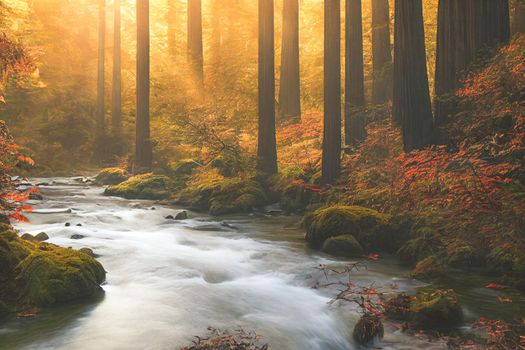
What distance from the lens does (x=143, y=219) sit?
14.6 metres

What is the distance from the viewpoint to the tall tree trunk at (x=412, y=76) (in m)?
12.6

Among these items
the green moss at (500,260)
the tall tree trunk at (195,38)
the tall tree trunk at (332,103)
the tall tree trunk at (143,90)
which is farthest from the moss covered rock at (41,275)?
the tall tree trunk at (195,38)

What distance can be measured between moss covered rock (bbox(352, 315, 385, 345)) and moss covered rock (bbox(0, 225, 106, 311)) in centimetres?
361

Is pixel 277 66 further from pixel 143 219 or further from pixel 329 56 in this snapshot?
pixel 143 219

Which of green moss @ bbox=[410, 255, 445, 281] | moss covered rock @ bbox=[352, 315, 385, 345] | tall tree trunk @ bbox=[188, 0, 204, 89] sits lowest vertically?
moss covered rock @ bbox=[352, 315, 385, 345]

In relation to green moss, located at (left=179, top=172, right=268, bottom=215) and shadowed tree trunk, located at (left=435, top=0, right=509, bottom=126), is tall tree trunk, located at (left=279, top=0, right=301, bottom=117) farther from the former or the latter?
shadowed tree trunk, located at (left=435, top=0, right=509, bottom=126)

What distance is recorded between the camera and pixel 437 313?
6.43 metres

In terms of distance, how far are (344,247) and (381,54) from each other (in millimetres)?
11865

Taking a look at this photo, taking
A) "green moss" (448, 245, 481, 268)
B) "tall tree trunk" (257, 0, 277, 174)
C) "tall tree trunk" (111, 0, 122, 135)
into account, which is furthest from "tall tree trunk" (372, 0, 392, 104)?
"tall tree trunk" (111, 0, 122, 135)

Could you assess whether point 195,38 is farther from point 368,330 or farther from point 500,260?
point 368,330

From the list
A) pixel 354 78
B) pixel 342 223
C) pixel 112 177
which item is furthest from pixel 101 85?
pixel 342 223

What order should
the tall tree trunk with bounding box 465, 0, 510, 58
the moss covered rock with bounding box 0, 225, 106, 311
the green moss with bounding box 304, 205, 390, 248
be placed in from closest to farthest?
the moss covered rock with bounding box 0, 225, 106, 311, the green moss with bounding box 304, 205, 390, 248, the tall tree trunk with bounding box 465, 0, 510, 58

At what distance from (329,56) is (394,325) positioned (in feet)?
32.7

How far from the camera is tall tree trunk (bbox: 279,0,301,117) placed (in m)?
22.0
